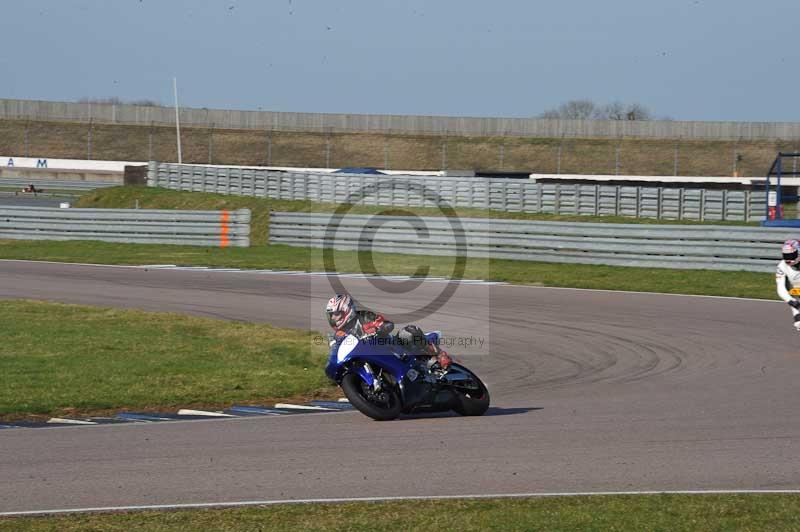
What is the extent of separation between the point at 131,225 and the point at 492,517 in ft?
88.8

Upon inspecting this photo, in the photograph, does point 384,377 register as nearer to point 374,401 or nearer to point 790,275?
point 374,401

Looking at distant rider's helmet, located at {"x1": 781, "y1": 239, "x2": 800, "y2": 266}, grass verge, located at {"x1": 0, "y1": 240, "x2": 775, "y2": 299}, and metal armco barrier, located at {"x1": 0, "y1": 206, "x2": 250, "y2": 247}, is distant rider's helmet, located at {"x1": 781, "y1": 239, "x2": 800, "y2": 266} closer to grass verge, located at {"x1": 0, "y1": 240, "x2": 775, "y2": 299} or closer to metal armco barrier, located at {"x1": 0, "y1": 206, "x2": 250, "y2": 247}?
grass verge, located at {"x1": 0, "y1": 240, "x2": 775, "y2": 299}

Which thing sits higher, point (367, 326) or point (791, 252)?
point (791, 252)

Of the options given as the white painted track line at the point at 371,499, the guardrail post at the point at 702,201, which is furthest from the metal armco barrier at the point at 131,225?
the white painted track line at the point at 371,499

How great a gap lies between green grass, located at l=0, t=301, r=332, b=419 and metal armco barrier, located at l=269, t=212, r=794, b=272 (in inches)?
435

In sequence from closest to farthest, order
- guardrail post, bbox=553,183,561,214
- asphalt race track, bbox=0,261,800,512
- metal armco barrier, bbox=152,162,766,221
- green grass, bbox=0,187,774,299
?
asphalt race track, bbox=0,261,800,512
green grass, bbox=0,187,774,299
metal armco barrier, bbox=152,162,766,221
guardrail post, bbox=553,183,561,214

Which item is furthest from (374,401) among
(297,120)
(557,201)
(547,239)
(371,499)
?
(297,120)

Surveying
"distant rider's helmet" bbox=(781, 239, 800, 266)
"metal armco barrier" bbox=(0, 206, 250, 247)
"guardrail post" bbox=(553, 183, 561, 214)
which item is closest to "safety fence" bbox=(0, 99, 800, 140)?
"guardrail post" bbox=(553, 183, 561, 214)

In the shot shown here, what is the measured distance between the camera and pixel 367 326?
10.8m

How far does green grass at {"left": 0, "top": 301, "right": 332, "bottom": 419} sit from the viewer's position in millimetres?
12227

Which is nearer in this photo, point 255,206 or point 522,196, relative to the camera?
point 522,196

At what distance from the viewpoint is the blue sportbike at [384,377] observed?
10672mm

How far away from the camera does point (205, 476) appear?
Answer: 332 inches

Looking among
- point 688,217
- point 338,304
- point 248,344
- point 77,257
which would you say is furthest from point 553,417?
point 688,217
